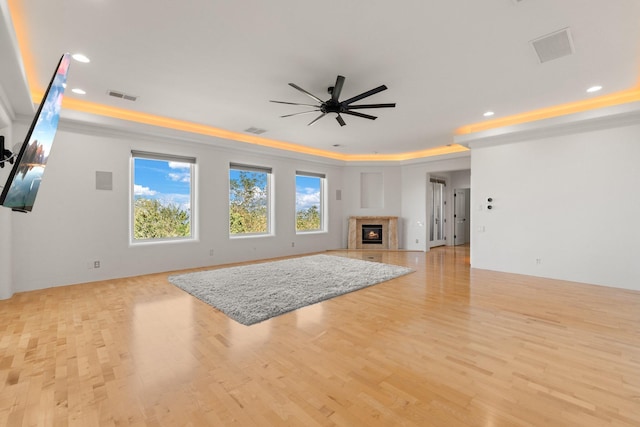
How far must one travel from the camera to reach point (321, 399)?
1.82 metres

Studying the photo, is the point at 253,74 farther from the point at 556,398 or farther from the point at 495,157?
the point at 495,157

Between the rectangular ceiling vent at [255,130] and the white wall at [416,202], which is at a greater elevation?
the rectangular ceiling vent at [255,130]

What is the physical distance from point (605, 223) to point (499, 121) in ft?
7.99

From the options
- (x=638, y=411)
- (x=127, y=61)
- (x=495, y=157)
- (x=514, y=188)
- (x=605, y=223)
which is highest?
(x=127, y=61)

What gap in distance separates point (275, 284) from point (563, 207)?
522 cm

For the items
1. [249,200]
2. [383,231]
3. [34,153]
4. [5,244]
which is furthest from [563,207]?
[5,244]

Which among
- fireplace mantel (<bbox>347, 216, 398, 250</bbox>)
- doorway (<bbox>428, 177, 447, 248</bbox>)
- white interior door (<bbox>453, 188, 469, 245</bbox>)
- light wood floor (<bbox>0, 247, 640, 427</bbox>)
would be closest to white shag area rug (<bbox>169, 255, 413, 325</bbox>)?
light wood floor (<bbox>0, 247, 640, 427</bbox>)

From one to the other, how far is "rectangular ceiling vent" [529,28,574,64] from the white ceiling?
0.23 ft

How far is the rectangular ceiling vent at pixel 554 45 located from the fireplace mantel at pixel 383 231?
6161 millimetres

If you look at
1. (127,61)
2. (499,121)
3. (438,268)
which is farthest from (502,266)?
(127,61)

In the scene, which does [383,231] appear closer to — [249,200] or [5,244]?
[249,200]

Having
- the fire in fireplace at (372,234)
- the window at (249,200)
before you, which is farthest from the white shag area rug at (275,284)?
the fire in fireplace at (372,234)

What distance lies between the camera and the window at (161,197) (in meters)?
5.48

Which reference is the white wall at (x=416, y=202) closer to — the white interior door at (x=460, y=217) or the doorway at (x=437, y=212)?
the doorway at (x=437, y=212)
